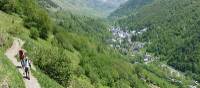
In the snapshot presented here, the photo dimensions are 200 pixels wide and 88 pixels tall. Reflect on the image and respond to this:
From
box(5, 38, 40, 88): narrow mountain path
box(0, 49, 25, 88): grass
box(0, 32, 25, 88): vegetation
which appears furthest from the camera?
box(5, 38, 40, 88): narrow mountain path

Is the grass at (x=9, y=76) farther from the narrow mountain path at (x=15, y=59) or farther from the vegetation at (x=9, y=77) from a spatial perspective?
the narrow mountain path at (x=15, y=59)

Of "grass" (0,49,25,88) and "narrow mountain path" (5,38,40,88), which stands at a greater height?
"grass" (0,49,25,88)

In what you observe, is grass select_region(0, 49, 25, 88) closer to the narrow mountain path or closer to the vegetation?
the vegetation

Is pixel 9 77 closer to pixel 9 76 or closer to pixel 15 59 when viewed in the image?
pixel 9 76

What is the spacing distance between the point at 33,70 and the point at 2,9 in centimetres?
7070

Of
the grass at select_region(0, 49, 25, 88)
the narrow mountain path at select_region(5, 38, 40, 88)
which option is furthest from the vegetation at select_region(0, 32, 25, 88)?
the narrow mountain path at select_region(5, 38, 40, 88)

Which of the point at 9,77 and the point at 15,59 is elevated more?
the point at 9,77

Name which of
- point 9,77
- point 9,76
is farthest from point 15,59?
point 9,77

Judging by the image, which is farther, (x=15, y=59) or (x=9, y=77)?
(x=15, y=59)

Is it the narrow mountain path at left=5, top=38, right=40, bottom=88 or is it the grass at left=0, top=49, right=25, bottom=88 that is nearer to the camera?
the grass at left=0, top=49, right=25, bottom=88

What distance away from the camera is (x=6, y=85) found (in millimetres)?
41781

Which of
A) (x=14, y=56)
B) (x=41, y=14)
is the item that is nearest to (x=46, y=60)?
(x=14, y=56)

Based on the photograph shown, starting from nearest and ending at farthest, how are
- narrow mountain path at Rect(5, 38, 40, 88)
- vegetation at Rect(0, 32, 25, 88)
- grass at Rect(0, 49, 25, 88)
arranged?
vegetation at Rect(0, 32, 25, 88) → grass at Rect(0, 49, 25, 88) → narrow mountain path at Rect(5, 38, 40, 88)

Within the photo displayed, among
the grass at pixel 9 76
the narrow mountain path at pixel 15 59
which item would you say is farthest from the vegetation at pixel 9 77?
the narrow mountain path at pixel 15 59
